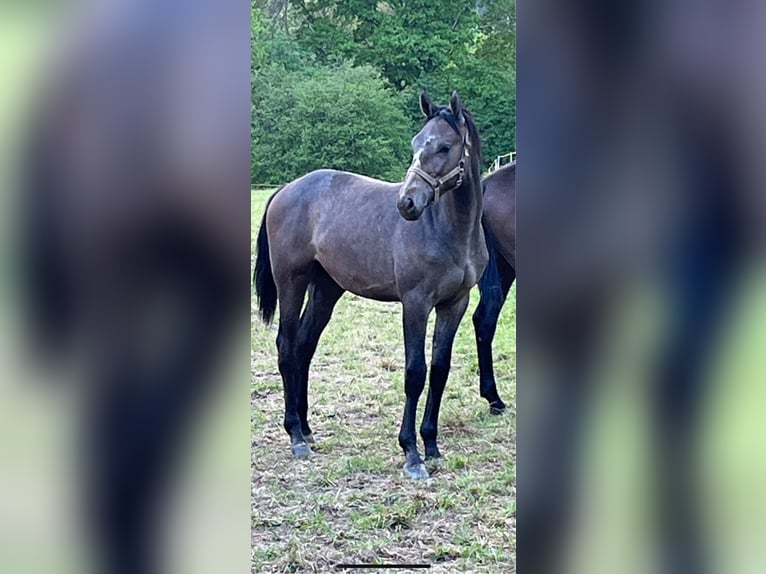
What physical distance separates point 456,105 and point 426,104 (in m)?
0.07

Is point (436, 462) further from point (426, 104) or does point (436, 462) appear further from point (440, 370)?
point (426, 104)

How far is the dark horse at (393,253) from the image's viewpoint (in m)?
1.80

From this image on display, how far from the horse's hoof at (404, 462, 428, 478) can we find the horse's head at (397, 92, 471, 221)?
23.7 inches


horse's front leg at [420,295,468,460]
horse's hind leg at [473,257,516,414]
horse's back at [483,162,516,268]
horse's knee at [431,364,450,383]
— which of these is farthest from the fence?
horse's knee at [431,364,450,383]

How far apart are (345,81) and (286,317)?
588mm

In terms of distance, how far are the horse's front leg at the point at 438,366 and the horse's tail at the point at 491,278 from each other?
8cm

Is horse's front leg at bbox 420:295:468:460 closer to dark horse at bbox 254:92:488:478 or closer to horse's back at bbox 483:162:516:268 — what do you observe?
dark horse at bbox 254:92:488:478

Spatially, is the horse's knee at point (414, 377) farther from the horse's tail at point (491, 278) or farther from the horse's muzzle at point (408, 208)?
the horse's muzzle at point (408, 208)

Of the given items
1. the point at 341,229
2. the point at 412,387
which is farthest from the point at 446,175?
the point at 412,387
